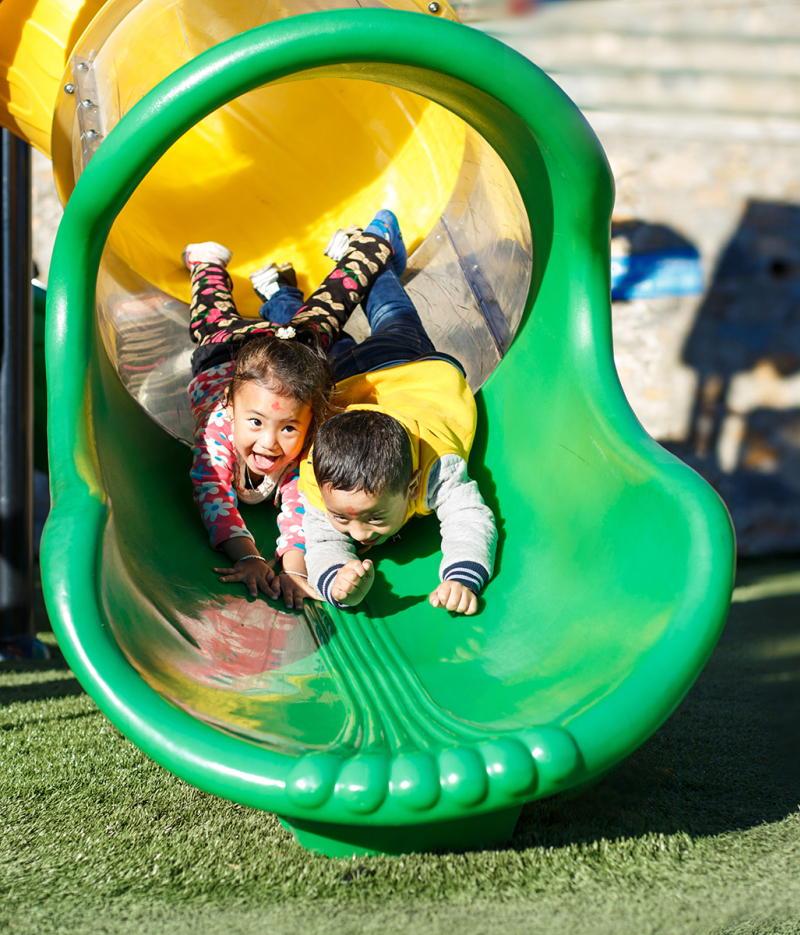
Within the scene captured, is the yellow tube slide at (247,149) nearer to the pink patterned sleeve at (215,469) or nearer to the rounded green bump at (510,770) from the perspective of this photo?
the pink patterned sleeve at (215,469)

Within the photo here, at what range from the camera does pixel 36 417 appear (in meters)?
3.35

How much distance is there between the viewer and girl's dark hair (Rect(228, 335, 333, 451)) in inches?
69.5

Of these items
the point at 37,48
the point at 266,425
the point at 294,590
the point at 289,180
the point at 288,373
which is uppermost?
the point at 37,48

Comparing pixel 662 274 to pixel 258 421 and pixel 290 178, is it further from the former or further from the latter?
pixel 258 421

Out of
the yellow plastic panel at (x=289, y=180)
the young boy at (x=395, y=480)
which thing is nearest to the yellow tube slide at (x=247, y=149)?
the yellow plastic panel at (x=289, y=180)

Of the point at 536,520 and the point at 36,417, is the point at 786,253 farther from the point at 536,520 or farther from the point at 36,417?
the point at 36,417

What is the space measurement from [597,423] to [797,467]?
2.92 meters

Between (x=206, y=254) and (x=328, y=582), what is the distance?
136 cm

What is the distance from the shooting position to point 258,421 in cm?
176

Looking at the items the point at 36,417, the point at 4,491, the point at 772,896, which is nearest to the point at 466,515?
the point at 772,896

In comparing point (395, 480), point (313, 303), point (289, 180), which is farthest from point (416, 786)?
point (289, 180)

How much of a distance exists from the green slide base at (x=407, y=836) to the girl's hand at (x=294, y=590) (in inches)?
21.0

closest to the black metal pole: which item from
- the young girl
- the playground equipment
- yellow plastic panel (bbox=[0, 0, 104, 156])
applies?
yellow plastic panel (bbox=[0, 0, 104, 156])

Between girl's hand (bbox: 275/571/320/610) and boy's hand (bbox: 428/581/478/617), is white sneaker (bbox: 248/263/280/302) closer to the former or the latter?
girl's hand (bbox: 275/571/320/610)
